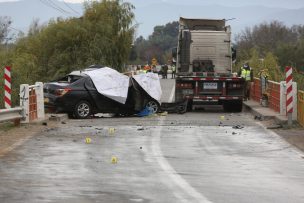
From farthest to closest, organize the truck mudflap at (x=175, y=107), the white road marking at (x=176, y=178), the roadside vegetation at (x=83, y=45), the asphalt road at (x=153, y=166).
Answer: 1. the roadside vegetation at (x=83, y=45)
2. the truck mudflap at (x=175, y=107)
3. the asphalt road at (x=153, y=166)
4. the white road marking at (x=176, y=178)

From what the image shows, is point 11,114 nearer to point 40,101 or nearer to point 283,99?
point 40,101

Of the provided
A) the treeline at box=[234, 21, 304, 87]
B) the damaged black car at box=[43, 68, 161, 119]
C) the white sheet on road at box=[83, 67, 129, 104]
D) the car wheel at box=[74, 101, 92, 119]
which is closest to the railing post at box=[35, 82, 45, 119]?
the damaged black car at box=[43, 68, 161, 119]

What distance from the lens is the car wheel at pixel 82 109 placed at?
19906 mm

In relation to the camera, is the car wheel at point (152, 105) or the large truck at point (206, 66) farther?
the large truck at point (206, 66)

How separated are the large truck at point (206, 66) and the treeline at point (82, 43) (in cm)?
1421

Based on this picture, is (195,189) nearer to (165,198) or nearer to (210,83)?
(165,198)

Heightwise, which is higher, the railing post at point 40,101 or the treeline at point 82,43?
the treeline at point 82,43

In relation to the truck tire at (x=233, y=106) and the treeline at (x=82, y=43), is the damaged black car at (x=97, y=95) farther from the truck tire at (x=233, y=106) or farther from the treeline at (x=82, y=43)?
the treeline at (x=82, y=43)

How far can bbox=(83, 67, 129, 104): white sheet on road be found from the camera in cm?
2048

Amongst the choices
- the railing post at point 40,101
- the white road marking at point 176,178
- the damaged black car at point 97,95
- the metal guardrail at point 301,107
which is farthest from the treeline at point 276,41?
the white road marking at point 176,178

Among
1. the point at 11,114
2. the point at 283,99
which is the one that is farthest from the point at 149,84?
the point at 11,114

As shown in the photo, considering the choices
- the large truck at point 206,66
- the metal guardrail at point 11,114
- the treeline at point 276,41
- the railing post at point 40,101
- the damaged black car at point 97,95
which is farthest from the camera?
the treeline at point 276,41

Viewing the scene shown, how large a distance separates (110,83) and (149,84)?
150 centimetres

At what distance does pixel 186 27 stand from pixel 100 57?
46.2ft
